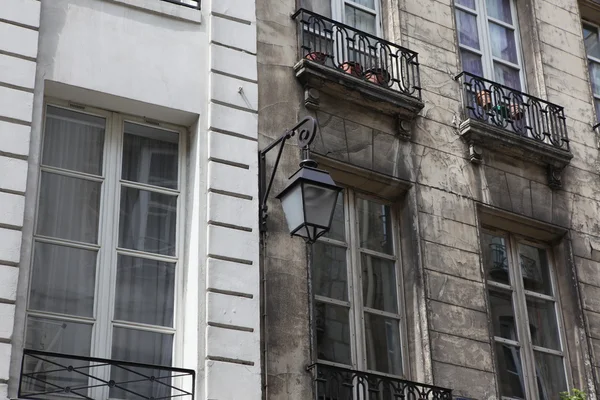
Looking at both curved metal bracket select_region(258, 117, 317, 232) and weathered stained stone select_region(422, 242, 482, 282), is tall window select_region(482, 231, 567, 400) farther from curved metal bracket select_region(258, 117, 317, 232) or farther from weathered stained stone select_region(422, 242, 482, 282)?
curved metal bracket select_region(258, 117, 317, 232)

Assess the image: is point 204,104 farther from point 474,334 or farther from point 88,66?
point 474,334

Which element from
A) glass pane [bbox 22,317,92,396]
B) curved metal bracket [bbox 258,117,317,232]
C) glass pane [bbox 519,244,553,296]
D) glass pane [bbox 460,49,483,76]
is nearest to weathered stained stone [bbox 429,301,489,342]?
glass pane [bbox 519,244,553,296]

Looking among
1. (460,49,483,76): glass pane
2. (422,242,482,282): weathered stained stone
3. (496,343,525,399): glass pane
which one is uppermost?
(460,49,483,76): glass pane

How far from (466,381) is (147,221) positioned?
332 cm

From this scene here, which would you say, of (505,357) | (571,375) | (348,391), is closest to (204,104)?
(348,391)

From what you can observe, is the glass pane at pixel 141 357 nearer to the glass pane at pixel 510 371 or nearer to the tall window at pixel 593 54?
the glass pane at pixel 510 371

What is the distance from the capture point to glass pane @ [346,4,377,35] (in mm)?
11656

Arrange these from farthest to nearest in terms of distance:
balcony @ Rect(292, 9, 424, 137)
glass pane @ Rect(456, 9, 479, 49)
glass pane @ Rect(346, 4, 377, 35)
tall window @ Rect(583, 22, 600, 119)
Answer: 1. tall window @ Rect(583, 22, 600, 119)
2. glass pane @ Rect(456, 9, 479, 49)
3. glass pane @ Rect(346, 4, 377, 35)
4. balcony @ Rect(292, 9, 424, 137)

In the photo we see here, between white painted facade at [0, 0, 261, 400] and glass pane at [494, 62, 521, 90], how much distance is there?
12.2 ft

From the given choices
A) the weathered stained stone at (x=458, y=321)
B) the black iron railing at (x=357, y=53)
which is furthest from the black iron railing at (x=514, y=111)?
the weathered stained stone at (x=458, y=321)

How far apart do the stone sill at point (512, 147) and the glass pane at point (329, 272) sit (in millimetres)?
2080

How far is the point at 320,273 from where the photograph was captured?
9.88 m

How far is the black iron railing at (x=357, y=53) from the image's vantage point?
423 inches

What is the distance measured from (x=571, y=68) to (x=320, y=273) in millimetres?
4958
